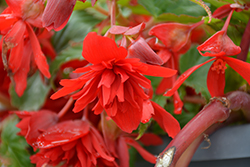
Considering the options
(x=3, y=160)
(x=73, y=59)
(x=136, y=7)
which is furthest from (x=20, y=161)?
(x=136, y=7)

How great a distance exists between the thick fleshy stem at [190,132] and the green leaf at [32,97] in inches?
9.2

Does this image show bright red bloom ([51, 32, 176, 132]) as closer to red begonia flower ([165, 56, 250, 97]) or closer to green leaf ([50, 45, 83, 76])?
red begonia flower ([165, 56, 250, 97])

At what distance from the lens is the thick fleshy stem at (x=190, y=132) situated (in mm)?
188

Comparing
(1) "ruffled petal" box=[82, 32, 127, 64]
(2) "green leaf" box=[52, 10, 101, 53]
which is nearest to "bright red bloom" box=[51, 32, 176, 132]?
(1) "ruffled petal" box=[82, 32, 127, 64]

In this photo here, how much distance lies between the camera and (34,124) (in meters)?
0.26

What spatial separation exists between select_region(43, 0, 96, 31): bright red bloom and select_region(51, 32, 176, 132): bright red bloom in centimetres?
5

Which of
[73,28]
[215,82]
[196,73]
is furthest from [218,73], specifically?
[73,28]

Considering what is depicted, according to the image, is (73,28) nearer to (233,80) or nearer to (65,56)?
(65,56)

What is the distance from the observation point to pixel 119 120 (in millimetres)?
198

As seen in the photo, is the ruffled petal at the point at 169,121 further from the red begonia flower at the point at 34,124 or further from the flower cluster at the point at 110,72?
the red begonia flower at the point at 34,124

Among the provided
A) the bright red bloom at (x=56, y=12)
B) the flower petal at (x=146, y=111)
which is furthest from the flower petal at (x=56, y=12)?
the flower petal at (x=146, y=111)

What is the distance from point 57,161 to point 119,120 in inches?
3.7

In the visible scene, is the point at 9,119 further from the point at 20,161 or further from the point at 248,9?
the point at 248,9

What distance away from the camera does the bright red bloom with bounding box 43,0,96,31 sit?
198mm
